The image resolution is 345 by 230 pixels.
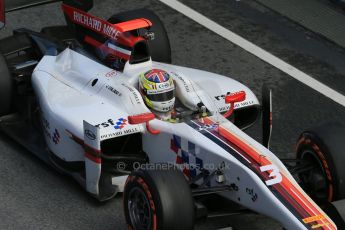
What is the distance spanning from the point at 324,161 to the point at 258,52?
4.03 metres

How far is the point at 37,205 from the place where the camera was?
9242 mm

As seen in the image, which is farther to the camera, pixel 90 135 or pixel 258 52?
pixel 258 52

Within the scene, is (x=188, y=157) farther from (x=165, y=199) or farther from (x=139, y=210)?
(x=165, y=199)

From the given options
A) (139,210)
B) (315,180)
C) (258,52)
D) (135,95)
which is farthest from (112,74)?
(258,52)

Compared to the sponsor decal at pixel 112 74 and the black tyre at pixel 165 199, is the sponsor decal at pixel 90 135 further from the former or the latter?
the sponsor decal at pixel 112 74

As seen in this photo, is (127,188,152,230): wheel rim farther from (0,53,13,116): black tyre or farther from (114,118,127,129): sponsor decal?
(0,53,13,116): black tyre

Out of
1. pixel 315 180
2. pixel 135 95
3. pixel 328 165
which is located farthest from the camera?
pixel 135 95

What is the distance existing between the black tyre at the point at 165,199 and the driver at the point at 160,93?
3.37 feet

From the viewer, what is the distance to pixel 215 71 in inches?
470

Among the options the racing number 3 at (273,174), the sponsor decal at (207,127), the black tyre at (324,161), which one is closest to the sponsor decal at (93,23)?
the sponsor decal at (207,127)

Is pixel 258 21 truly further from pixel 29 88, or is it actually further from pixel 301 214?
pixel 301 214

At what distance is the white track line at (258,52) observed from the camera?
11641 millimetres

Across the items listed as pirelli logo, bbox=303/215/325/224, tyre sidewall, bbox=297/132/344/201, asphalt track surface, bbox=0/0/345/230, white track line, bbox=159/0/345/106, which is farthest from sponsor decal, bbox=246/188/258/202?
white track line, bbox=159/0/345/106

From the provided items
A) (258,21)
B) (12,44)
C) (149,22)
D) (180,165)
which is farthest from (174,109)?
(258,21)
